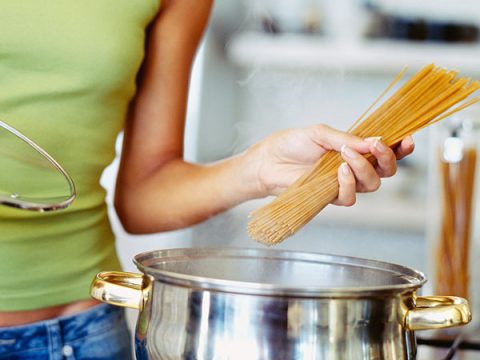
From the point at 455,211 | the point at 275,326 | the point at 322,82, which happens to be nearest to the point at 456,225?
the point at 455,211

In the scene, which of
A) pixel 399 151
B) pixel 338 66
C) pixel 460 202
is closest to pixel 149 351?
pixel 399 151

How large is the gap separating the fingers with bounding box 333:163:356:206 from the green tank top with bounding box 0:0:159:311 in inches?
14.4

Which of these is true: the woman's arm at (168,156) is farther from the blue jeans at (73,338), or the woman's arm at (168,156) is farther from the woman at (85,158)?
the blue jeans at (73,338)

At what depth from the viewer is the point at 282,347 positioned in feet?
2.04

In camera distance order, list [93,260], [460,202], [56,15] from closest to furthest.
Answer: [56,15] → [93,260] → [460,202]

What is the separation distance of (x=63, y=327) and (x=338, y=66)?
1.92 meters

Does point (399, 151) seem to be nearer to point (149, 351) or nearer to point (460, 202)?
point (149, 351)

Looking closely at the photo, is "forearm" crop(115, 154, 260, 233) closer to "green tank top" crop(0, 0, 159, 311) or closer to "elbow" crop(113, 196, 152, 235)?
"elbow" crop(113, 196, 152, 235)

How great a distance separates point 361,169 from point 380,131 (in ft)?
0.14

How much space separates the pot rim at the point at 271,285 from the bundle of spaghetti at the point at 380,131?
0.11 ft

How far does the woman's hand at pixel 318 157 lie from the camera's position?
0.79 m

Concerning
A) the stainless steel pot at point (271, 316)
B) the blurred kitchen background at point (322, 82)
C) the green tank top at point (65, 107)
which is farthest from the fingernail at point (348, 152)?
the blurred kitchen background at point (322, 82)

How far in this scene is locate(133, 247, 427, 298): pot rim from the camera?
608 millimetres

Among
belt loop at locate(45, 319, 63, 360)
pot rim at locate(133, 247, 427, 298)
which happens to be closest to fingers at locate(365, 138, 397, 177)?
pot rim at locate(133, 247, 427, 298)
